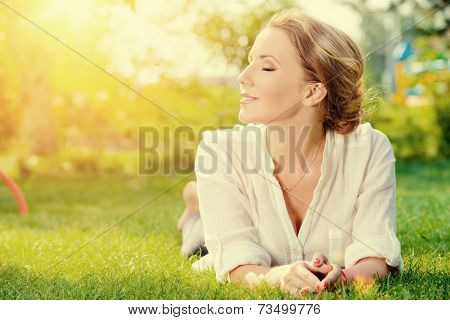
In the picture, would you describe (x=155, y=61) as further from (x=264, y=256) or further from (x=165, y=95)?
(x=264, y=256)

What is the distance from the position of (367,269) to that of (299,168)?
55 centimetres

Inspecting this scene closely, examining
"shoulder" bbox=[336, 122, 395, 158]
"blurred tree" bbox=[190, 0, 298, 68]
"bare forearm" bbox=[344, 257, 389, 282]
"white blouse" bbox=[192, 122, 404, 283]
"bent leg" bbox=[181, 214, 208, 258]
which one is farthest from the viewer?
"blurred tree" bbox=[190, 0, 298, 68]

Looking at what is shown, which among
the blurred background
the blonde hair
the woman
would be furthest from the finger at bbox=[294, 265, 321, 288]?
the blurred background

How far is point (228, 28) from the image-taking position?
27.7 ft

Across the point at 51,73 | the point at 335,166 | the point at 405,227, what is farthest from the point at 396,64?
the point at 335,166

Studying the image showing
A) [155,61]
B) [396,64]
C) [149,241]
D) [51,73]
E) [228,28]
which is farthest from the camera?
[396,64]

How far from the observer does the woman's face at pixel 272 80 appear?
2.68m

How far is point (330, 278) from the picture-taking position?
7.72 ft

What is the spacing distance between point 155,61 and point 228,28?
132 centimetres

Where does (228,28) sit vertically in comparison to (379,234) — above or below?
above

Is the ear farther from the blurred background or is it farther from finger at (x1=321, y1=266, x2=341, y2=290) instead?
the blurred background

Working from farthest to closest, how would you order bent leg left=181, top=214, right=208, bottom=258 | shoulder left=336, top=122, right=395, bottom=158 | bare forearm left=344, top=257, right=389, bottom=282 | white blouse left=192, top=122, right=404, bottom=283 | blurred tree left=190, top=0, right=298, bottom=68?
1. blurred tree left=190, top=0, right=298, bottom=68
2. bent leg left=181, top=214, right=208, bottom=258
3. shoulder left=336, top=122, right=395, bottom=158
4. white blouse left=192, top=122, right=404, bottom=283
5. bare forearm left=344, top=257, right=389, bottom=282

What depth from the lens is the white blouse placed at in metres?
2.66

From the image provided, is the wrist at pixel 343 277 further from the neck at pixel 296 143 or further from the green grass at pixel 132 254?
the neck at pixel 296 143
